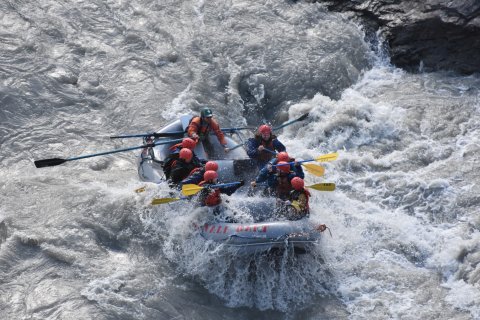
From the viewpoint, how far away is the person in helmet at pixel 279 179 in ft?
33.2

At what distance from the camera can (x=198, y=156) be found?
36.2ft

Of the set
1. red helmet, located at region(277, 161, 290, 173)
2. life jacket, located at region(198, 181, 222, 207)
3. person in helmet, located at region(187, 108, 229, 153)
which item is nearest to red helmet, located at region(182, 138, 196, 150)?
person in helmet, located at region(187, 108, 229, 153)

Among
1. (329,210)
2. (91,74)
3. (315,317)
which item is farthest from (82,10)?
(315,317)

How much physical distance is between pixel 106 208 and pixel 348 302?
3839 millimetres

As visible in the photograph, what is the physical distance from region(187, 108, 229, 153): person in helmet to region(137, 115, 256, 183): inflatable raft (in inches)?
3.0

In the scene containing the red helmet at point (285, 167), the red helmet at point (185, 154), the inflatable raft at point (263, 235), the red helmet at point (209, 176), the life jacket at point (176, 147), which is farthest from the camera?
the life jacket at point (176, 147)

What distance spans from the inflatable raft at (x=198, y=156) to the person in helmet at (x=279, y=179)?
1.71 feet

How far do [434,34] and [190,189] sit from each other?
7137 mm

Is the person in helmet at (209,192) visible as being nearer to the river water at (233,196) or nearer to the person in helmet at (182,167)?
the river water at (233,196)

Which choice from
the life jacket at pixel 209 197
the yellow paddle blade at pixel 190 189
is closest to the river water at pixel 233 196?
the life jacket at pixel 209 197

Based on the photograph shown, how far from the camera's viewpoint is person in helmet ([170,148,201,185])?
1047 cm

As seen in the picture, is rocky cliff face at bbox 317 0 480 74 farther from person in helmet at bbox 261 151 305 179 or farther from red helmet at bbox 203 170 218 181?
red helmet at bbox 203 170 218 181

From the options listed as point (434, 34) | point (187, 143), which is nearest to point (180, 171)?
point (187, 143)

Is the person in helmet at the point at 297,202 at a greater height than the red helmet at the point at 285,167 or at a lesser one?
lesser
